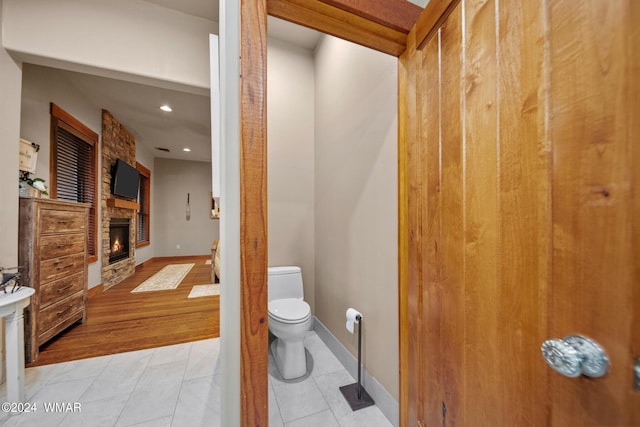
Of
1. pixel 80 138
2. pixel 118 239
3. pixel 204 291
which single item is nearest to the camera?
pixel 80 138

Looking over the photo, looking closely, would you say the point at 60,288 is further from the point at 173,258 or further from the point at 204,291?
the point at 173,258

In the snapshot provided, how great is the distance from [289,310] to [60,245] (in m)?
2.34

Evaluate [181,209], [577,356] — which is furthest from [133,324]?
[181,209]

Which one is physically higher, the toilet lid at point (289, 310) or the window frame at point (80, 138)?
the window frame at point (80, 138)

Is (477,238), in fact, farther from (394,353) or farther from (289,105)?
(289,105)

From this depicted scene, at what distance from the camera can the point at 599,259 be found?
1.47 feet

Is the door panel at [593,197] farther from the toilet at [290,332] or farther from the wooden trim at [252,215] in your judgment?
the toilet at [290,332]

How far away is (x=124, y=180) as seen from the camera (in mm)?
4152

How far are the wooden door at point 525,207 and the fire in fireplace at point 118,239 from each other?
4989 mm

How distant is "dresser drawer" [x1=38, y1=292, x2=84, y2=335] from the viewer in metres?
2.05

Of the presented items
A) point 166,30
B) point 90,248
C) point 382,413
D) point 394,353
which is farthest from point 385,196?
point 90,248

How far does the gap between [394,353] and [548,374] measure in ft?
3.05

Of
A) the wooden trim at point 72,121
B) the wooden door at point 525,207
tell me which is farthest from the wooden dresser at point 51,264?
the wooden door at point 525,207

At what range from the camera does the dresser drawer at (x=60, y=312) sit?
205cm
